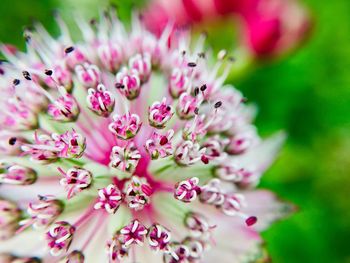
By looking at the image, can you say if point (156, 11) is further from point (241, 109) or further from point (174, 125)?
point (174, 125)

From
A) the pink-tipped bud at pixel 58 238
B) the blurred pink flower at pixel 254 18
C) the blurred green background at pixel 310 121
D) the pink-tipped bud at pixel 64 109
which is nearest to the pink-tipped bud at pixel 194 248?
the pink-tipped bud at pixel 58 238

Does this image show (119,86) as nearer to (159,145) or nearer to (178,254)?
(159,145)

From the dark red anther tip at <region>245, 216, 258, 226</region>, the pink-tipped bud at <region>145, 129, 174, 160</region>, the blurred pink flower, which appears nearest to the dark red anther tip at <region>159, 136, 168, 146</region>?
the pink-tipped bud at <region>145, 129, 174, 160</region>

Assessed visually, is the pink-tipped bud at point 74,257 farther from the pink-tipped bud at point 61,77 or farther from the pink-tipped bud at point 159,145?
the pink-tipped bud at point 61,77

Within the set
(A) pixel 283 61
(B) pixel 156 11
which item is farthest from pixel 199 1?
(A) pixel 283 61

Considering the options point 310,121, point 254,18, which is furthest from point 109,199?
point 310,121

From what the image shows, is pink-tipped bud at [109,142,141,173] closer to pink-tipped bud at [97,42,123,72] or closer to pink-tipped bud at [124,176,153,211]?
pink-tipped bud at [124,176,153,211]

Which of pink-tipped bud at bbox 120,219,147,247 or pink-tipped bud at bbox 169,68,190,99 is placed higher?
pink-tipped bud at bbox 169,68,190,99
